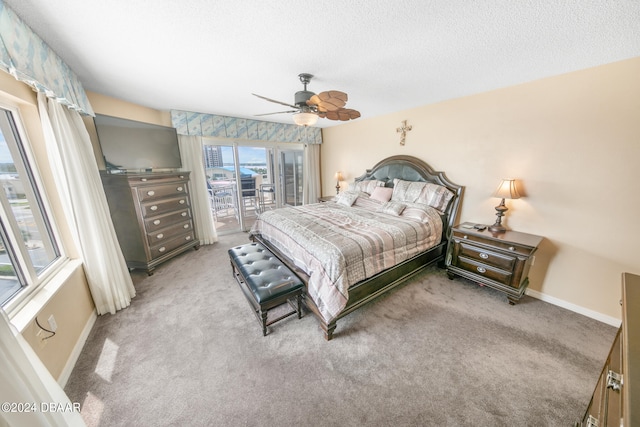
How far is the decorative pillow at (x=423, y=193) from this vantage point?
10.0ft

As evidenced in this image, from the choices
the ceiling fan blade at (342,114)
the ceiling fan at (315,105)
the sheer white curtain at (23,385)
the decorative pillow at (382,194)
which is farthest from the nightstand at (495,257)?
the sheer white curtain at (23,385)

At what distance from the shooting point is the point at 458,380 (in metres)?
1.54

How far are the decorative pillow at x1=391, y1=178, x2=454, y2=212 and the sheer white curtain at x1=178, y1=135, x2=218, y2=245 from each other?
3.44m

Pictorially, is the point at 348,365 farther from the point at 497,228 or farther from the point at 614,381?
the point at 497,228

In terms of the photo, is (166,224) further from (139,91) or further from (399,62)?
(399,62)

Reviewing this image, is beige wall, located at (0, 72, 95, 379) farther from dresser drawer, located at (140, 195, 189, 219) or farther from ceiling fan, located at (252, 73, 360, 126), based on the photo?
ceiling fan, located at (252, 73, 360, 126)

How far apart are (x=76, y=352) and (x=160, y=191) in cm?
199

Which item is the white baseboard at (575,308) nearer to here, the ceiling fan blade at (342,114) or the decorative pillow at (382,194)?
the decorative pillow at (382,194)

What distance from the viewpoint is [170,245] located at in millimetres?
3221

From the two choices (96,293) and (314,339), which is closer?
(314,339)

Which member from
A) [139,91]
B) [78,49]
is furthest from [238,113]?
[78,49]

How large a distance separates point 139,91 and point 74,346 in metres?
2.82

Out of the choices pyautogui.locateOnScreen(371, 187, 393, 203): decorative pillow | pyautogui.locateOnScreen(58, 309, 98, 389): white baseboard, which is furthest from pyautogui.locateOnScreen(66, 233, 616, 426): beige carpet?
pyautogui.locateOnScreen(371, 187, 393, 203): decorative pillow

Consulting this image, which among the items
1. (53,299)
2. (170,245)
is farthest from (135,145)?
(53,299)
